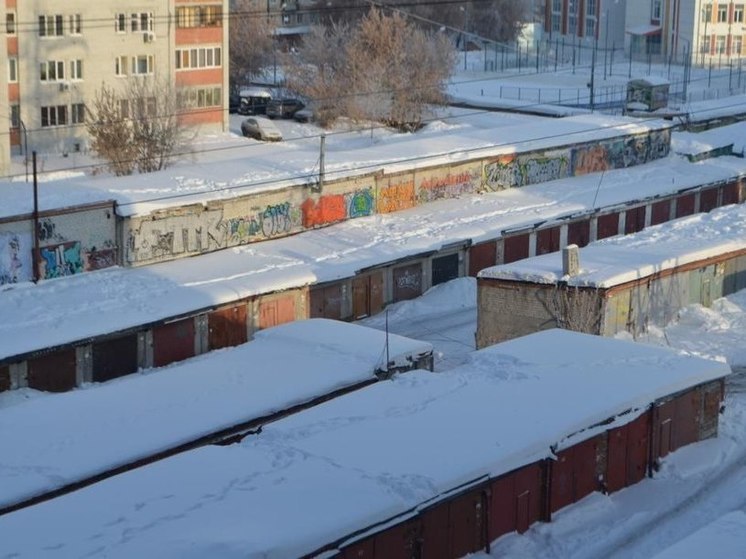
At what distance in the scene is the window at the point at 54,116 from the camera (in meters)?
44.2

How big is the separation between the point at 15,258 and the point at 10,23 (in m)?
19.5

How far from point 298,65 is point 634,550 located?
132 feet

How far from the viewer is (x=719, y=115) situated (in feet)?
163

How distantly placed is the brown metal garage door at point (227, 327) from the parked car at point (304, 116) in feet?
87.7

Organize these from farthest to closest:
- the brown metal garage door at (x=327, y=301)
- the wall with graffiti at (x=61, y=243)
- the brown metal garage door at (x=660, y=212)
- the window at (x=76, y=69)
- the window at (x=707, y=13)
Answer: the window at (x=707, y=13) → the window at (x=76, y=69) → the brown metal garage door at (x=660, y=212) → the brown metal garage door at (x=327, y=301) → the wall with graffiti at (x=61, y=243)

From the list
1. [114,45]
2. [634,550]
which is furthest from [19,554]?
[114,45]

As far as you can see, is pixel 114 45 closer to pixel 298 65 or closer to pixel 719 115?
pixel 298 65

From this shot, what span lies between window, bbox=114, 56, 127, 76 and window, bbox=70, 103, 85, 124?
1.95 metres

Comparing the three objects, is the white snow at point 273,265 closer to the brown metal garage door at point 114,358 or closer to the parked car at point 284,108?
the brown metal garage door at point 114,358

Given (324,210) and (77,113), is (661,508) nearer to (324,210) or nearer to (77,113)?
(324,210)

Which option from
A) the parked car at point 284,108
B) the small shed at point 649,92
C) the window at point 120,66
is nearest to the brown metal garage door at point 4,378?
the window at point 120,66

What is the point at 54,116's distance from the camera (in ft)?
146

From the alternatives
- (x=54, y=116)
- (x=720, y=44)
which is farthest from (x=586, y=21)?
(x=54, y=116)

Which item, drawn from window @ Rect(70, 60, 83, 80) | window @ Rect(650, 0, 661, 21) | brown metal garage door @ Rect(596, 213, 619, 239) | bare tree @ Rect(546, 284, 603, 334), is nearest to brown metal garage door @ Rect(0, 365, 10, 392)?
bare tree @ Rect(546, 284, 603, 334)
